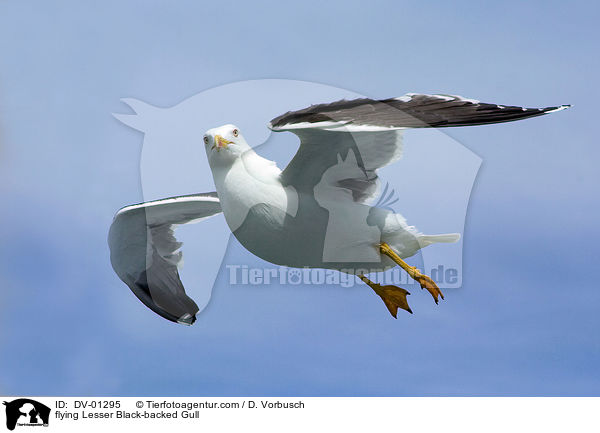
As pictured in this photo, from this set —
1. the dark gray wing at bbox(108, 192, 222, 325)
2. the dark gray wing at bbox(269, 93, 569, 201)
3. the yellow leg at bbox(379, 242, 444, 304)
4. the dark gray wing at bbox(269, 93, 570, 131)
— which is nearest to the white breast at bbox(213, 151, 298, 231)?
the dark gray wing at bbox(269, 93, 569, 201)

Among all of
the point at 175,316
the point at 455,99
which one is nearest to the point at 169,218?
the point at 175,316

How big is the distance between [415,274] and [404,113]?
6.00 feet

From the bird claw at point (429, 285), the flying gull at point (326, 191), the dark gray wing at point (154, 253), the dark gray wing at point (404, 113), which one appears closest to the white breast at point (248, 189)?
the flying gull at point (326, 191)

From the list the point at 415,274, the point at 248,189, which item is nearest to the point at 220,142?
the point at 248,189

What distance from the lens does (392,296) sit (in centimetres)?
912

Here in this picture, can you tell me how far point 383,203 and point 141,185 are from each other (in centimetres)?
248

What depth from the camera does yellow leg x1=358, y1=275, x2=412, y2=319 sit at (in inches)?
358

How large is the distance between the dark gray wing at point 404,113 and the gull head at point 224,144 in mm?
736

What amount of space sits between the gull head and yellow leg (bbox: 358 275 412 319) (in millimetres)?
2035

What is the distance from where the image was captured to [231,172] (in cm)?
812

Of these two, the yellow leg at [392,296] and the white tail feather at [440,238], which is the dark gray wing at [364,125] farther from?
the yellow leg at [392,296]

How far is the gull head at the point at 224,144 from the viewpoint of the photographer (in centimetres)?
809

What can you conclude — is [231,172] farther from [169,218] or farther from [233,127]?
[169,218]

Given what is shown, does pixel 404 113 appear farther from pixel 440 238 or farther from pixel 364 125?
pixel 440 238
